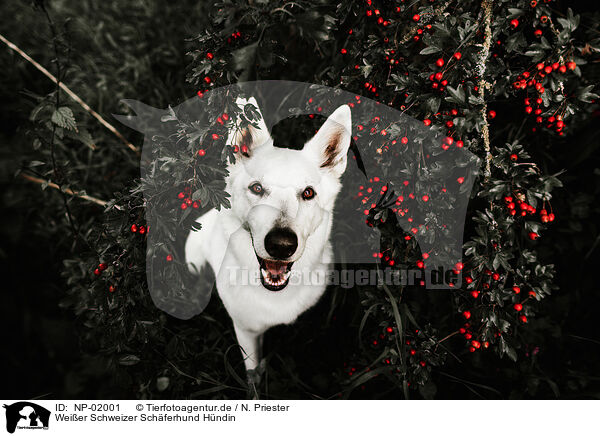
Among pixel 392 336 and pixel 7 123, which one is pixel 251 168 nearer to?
pixel 392 336

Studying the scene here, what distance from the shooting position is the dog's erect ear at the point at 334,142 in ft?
4.56

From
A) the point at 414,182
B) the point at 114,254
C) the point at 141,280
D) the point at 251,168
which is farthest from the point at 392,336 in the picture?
the point at 114,254

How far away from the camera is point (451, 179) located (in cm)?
133

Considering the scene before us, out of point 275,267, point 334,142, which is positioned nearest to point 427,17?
point 334,142

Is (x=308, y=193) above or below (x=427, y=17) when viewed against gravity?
below

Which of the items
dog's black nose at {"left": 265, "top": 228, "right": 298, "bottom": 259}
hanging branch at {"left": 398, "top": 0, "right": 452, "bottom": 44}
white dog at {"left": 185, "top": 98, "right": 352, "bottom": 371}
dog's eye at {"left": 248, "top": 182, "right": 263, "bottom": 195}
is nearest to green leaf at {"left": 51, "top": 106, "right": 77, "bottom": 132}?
white dog at {"left": 185, "top": 98, "right": 352, "bottom": 371}

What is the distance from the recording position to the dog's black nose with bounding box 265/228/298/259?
1.32 m

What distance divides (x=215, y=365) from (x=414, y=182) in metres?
1.45

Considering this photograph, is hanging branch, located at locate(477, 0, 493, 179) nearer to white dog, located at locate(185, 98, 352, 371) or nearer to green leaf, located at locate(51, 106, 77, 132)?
white dog, located at locate(185, 98, 352, 371)

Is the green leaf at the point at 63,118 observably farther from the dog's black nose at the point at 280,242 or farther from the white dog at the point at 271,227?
the dog's black nose at the point at 280,242

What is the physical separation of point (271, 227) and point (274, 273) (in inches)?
9.3
